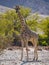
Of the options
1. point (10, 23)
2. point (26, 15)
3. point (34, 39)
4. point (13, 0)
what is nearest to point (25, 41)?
point (34, 39)

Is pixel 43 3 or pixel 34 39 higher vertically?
pixel 43 3

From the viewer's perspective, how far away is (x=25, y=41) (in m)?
14.8

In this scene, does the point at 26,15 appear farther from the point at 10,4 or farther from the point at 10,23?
the point at 10,4

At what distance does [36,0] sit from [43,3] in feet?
8.85

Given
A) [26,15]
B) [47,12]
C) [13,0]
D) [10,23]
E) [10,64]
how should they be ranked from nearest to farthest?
1. [10,64]
2. [10,23]
3. [26,15]
4. [47,12]
5. [13,0]

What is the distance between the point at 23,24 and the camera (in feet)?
47.4

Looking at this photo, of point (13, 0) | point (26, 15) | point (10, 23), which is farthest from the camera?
point (13, 0)

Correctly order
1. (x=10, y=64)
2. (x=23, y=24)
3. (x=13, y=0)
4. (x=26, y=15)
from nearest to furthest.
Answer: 1. (x=10, y=64)
2. (x=23, y=24)
3. (x=26, y=15)
4. (x=13, y=0)

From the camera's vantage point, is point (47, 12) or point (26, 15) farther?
point (47, 12)

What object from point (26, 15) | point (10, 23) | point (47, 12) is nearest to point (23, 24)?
point (10, 23)

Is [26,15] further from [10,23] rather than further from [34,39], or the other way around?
[34,39]

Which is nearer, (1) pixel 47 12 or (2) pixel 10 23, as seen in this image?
(2) pixel 10 23

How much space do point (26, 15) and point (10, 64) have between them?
26127 mm

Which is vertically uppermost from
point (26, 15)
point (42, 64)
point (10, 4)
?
point (10, 4)
